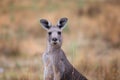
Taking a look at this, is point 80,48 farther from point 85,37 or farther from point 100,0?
point 100,0

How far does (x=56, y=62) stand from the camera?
11.8 meters

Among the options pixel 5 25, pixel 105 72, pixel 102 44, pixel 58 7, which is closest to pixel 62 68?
pixel 105 72

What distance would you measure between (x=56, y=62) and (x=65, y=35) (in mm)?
9843

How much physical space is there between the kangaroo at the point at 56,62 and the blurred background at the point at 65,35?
1221 millimetres

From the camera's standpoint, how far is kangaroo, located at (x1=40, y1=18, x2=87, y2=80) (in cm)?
1163

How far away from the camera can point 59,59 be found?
464 inches

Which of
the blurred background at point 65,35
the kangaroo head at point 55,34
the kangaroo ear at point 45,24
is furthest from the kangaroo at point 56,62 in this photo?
the blurred background at point 65,35

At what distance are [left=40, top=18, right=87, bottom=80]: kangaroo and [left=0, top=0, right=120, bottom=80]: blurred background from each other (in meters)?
1.22

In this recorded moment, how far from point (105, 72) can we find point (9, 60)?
19.4ft

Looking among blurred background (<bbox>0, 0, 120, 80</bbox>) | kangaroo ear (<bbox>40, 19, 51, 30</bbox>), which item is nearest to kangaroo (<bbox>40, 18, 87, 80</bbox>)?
kangaroo ear (<bbox>40, 19, 51, 30</bbox>)

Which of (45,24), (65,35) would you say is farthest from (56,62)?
(65,35)

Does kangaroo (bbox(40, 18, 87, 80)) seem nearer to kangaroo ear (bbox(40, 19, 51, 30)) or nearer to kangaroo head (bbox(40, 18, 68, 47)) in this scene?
kangaroo head (bbox(40, 18, 68, 47))

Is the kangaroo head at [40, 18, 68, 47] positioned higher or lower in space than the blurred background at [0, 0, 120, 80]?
higher

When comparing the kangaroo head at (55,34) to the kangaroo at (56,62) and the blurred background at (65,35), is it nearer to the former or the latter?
the kangaroo at (56,62)
